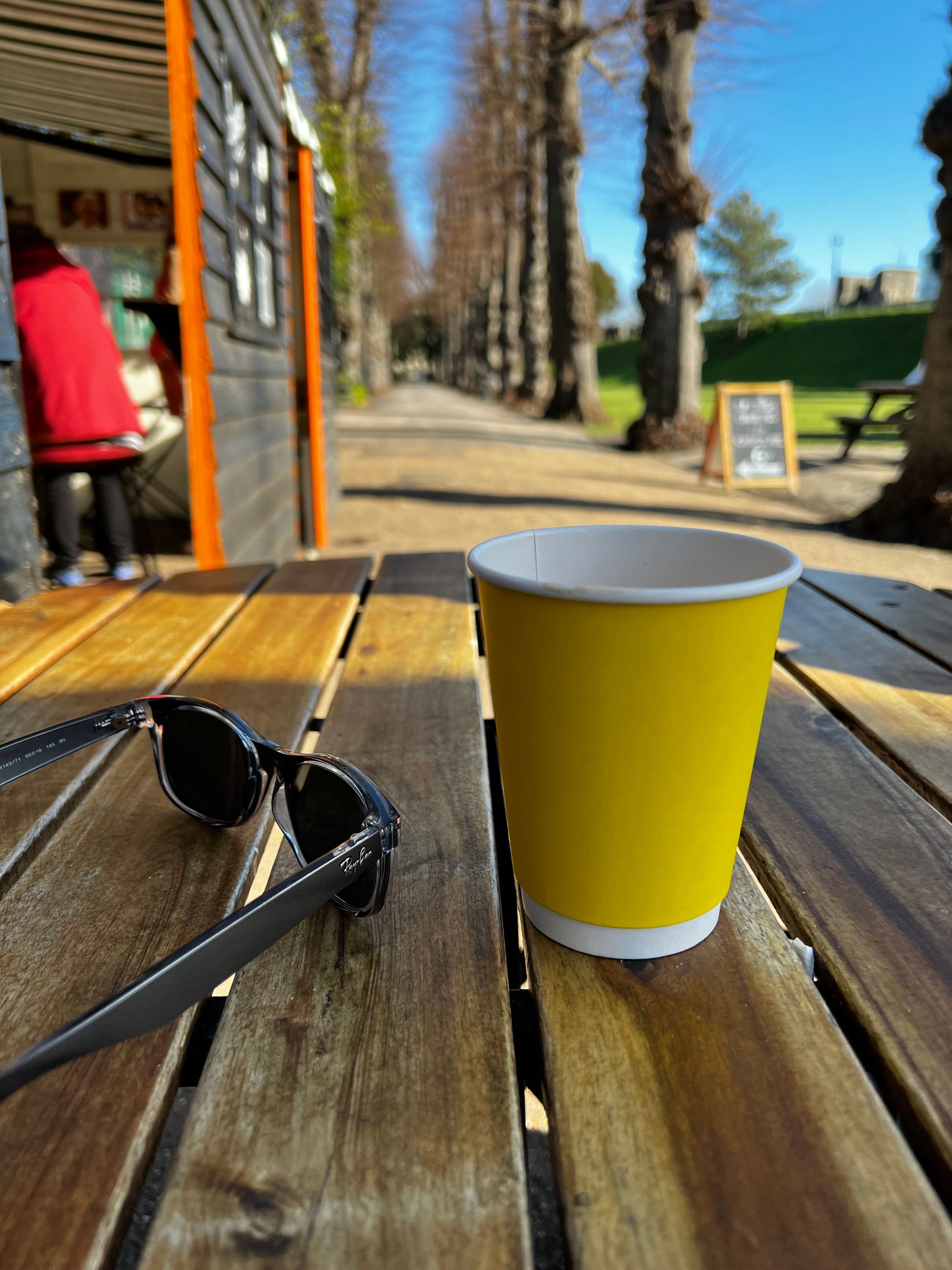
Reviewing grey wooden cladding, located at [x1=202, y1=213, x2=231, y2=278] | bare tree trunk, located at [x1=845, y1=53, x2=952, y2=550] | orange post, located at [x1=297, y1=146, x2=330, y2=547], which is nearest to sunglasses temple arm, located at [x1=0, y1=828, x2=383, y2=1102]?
grey wooden cladding, located at [x1=202, y1=213, x2=231, y2=278]

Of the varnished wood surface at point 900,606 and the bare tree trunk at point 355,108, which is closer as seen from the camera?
the varnished wood surface at point 900,606

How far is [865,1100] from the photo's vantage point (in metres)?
0.58

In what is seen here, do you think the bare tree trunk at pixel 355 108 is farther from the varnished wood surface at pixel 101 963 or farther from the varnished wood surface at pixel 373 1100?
the varnished wood surface at pixel 373 1100

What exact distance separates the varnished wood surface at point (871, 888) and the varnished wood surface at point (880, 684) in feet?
0.16

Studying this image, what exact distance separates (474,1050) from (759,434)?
9.37 m

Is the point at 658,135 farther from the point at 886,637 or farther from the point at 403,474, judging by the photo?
the point at 886,637

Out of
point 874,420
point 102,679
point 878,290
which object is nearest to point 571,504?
point 874,420

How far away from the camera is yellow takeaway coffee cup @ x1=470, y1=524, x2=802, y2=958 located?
601mm

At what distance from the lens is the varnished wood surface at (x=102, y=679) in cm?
94

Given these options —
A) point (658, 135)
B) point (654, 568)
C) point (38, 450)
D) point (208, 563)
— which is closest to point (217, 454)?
point (208, 563)

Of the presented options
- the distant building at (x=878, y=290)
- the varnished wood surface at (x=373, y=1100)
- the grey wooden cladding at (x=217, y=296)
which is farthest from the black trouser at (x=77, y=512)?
the distant building at (x=878, y=290)

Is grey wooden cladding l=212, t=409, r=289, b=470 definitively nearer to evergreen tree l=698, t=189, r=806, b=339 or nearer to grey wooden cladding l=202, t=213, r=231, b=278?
grey wooden cladding l=202, t=213, r=231, b=278

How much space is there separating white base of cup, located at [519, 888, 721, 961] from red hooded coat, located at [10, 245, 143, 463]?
3.74 m

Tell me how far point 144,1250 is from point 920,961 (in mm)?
610
